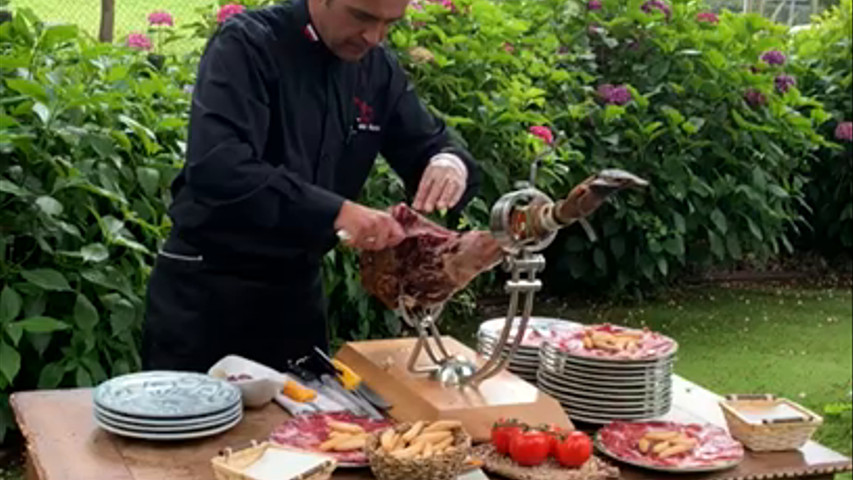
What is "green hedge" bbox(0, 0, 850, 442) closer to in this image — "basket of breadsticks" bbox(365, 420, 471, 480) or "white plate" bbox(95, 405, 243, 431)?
"basket of breadsticks" bbox(365, 420, 471, 480)

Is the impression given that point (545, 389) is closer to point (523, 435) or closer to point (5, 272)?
point (523, 435)

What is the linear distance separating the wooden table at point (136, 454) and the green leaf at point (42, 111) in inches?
57.2

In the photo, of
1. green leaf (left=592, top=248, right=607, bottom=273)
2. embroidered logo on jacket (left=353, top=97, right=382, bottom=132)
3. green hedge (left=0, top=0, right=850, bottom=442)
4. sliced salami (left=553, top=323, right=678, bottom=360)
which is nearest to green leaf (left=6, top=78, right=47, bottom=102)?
green hedge (left=0, top=0, right=850, bottom=442)

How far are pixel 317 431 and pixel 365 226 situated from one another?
36 centimetres

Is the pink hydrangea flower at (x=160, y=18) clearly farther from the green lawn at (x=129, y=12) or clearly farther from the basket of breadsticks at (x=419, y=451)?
the basket of breadsticks at (x=419, y=451)

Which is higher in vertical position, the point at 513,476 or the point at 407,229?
the point at 407,229

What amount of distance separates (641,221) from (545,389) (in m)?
3.57

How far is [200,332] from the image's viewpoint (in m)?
2.49

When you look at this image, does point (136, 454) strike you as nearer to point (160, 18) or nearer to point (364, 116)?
point (364, 116)

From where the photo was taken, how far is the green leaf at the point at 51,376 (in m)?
3.54

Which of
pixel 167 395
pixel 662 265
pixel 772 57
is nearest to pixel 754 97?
pixel 772 57

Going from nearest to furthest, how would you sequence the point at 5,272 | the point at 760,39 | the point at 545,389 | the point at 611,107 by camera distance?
1. the point at 545,389
2. the point at 5,272
3. the point at 611,107
4. the point at 760,39

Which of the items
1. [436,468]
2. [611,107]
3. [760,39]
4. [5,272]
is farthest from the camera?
[760,39]

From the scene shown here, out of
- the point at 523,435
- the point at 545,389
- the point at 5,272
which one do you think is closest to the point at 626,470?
the point at 523,435
